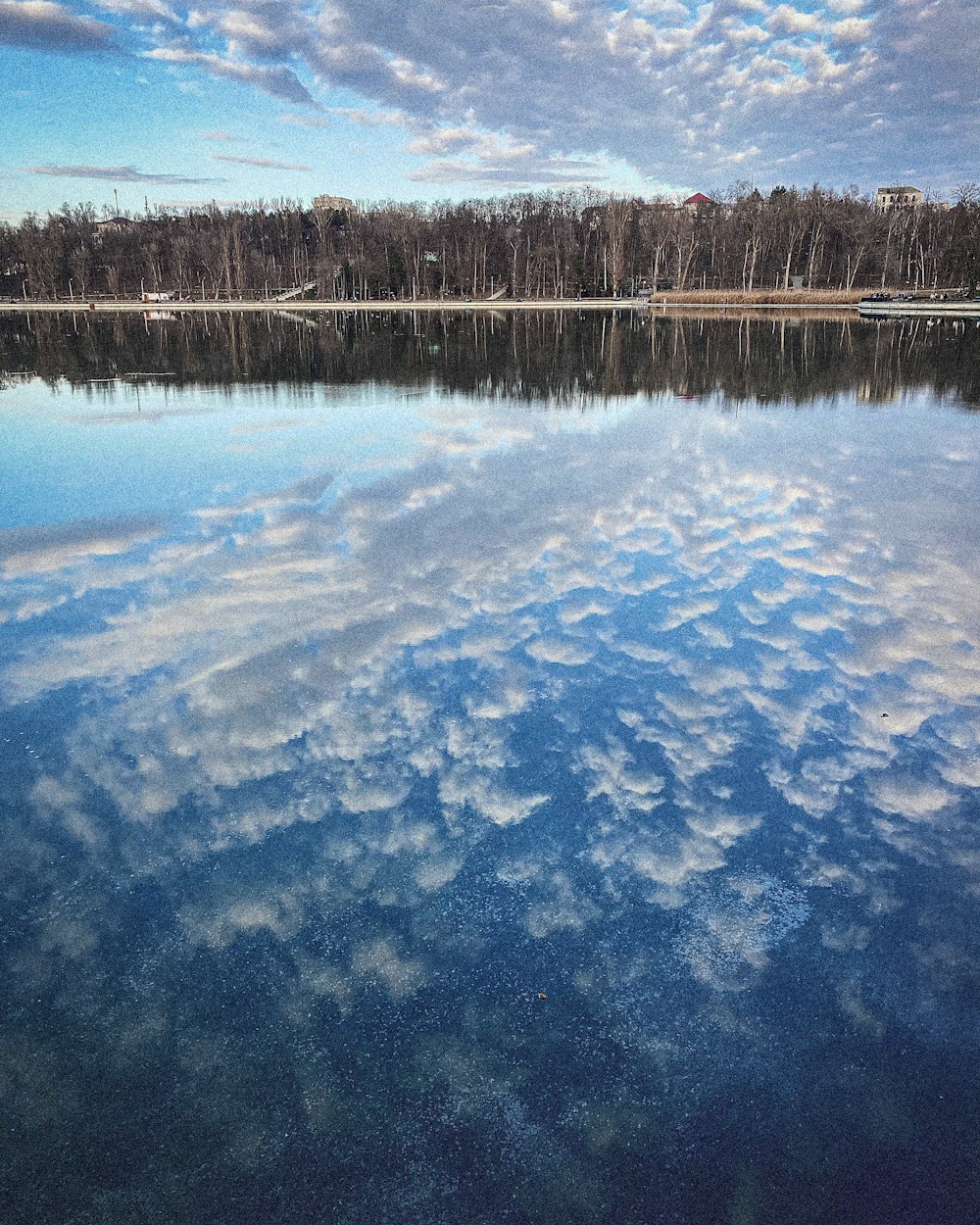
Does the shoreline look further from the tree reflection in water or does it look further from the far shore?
the tree reflection in water

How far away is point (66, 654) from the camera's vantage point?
6.74m

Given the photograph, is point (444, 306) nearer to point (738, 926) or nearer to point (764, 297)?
point (764, 297)

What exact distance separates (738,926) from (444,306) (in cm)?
7397

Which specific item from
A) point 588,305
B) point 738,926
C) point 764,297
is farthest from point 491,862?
point 588,305

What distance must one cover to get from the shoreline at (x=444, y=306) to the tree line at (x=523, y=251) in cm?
759

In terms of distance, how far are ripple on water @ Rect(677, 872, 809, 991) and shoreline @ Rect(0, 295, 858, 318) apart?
202ft

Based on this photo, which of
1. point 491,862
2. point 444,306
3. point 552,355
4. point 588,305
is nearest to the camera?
point 491,862

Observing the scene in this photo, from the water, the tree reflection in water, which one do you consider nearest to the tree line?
the tree reflection in water

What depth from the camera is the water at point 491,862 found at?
2.99 meters

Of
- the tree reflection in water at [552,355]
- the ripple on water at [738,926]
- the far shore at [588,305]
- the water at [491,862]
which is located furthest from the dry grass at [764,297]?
the ripple on water at [738,926]

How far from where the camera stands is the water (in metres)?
2.99

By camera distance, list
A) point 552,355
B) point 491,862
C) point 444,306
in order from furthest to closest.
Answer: point 444,306 → point 552,355 → point 491,862

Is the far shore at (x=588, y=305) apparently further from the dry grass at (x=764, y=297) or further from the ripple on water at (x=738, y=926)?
the ripple on water at (x=738, y=926)

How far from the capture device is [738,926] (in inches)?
158
